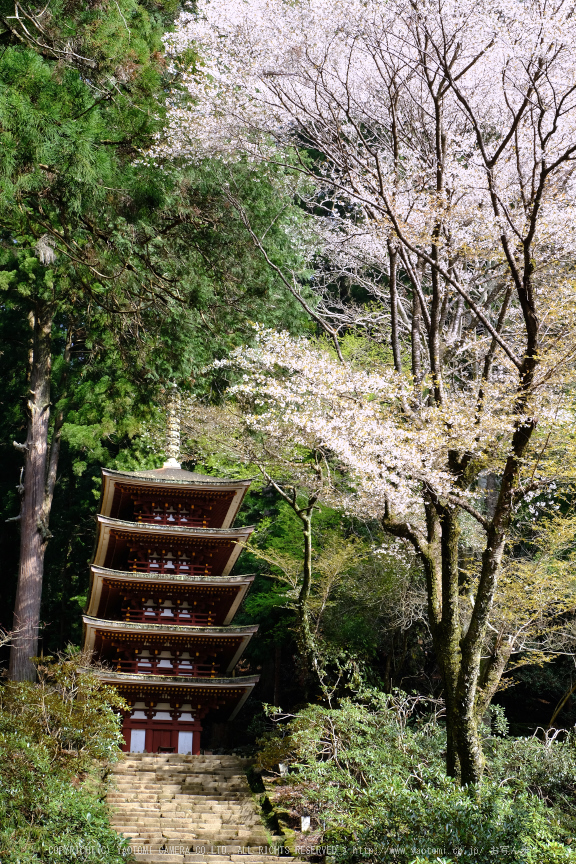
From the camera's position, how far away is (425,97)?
7598mm

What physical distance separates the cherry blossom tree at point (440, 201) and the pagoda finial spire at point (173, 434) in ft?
17.2

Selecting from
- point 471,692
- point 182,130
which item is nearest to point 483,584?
point 471,692

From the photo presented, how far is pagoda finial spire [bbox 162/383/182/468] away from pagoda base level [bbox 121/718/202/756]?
15.2ft

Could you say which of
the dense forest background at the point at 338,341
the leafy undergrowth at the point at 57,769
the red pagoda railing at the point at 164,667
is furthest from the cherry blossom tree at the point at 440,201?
the red pagoda railing at the point at 164,667

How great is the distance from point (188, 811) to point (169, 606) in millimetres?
3971

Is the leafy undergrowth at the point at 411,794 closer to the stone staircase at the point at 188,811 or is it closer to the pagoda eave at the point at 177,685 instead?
the stone staircase at the point at 188,811

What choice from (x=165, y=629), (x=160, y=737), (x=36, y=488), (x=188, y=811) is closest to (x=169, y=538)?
(x=165, y=629)

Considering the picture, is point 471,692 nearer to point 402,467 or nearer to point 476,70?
point 402,467

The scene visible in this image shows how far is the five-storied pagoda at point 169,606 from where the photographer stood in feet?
38.7

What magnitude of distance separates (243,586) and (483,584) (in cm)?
737

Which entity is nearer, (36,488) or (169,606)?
(169,606)

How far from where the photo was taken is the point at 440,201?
247 inches

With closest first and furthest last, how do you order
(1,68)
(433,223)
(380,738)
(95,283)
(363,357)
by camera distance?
(1,68), (433,223), (380,738), (95,283), (363,357)

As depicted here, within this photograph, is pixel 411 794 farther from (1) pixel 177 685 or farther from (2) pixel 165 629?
(2) pixel 165 629
